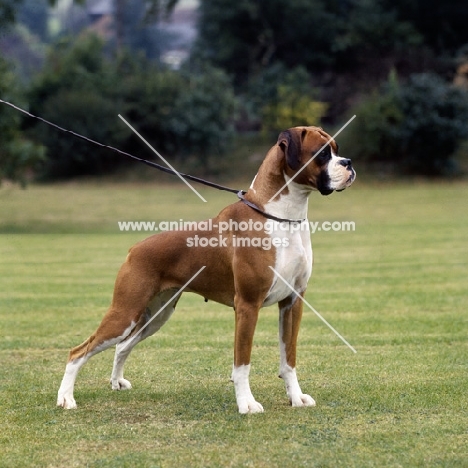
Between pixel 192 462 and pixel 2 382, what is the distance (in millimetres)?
3427

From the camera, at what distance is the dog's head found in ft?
24.6

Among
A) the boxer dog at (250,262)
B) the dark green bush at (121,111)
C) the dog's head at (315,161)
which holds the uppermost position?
the dog's head at (315,161)

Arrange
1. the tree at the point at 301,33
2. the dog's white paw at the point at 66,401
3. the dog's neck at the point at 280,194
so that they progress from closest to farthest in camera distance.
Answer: the dog's neck at the point at 280,194
the dog's white paw at the point at 66,401
the tree at the point at 301,33

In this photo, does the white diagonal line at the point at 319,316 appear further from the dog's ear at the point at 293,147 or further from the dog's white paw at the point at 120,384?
the dog's white paw at the point at 120,384

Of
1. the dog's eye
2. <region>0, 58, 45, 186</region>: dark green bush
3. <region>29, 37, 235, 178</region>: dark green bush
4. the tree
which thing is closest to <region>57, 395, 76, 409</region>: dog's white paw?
the dog's eye

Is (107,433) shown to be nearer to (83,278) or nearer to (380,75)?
(83,278)

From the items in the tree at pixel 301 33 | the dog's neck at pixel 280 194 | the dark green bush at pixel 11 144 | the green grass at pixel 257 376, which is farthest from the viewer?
the tree at pixel 301 33

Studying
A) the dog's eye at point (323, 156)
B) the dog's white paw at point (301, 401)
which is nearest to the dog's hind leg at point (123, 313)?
the dog's white paw at point (301, 401)

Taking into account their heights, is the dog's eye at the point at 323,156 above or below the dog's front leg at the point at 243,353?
above

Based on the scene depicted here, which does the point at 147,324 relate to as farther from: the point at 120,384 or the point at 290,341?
the point at 290,341

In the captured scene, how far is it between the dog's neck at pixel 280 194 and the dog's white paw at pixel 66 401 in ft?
7.71

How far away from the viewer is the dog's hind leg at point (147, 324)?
8508 mm

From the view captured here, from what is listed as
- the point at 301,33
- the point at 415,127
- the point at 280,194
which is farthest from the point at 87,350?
the point at 301,33

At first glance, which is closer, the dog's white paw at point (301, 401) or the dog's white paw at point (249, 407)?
the dog's white paw at point (249, 407)
